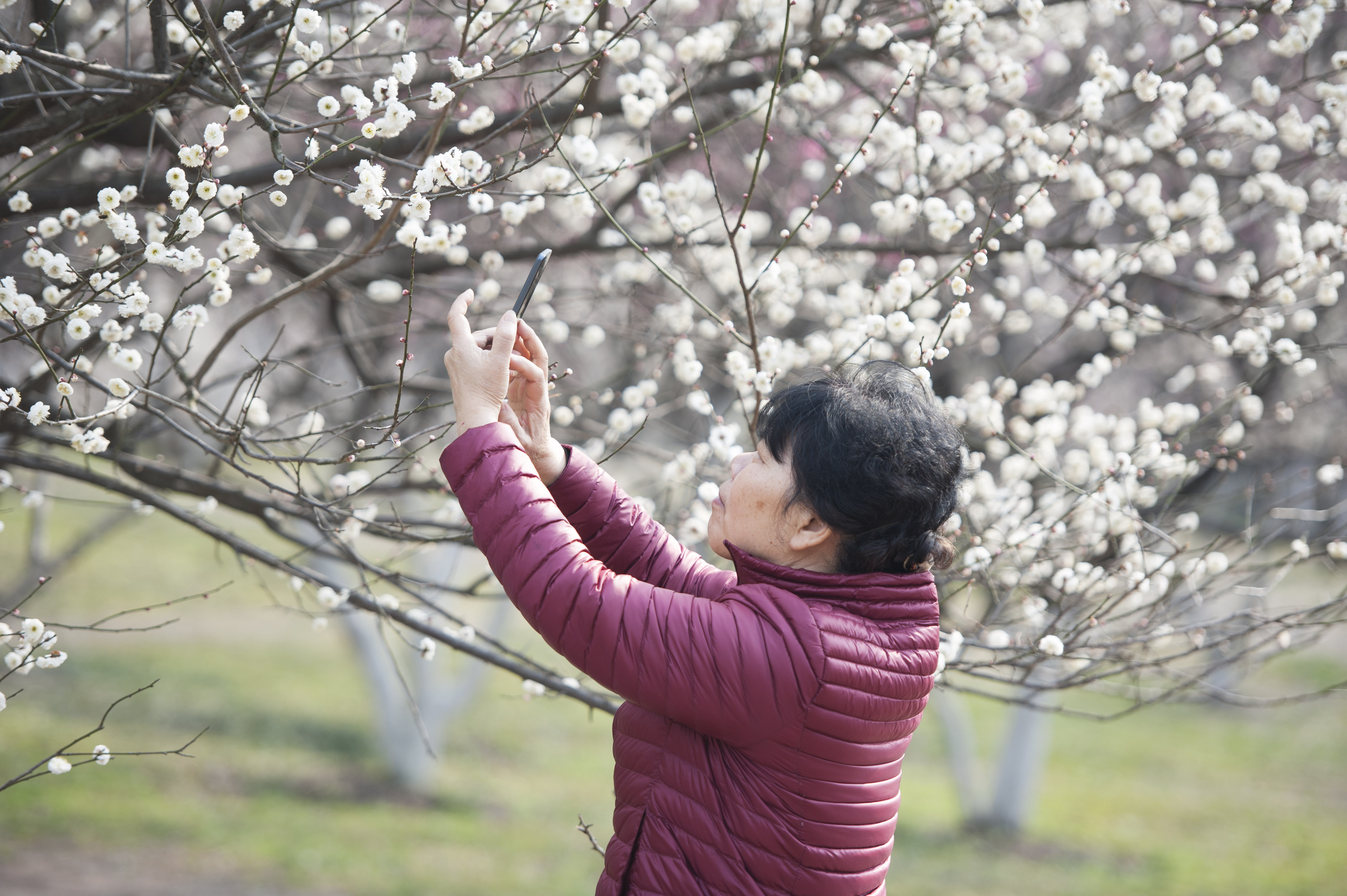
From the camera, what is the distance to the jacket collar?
1.59m

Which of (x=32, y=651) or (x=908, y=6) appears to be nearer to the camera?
(x=32, y=651)

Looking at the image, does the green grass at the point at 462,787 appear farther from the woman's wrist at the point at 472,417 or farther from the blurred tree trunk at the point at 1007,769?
the woman's wrist at the point at 472,417

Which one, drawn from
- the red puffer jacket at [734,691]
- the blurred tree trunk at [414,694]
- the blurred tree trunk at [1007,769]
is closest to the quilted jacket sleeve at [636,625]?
the red puffer jacket at [734,691]

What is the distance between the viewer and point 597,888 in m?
1.74

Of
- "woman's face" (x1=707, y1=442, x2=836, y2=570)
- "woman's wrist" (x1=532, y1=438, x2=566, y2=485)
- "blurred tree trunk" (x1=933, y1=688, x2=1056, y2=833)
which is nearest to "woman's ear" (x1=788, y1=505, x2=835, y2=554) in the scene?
"woman's face" (x1=707, y1=442, x2=836, y2=570)

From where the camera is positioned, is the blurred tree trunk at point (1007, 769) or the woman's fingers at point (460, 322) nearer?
the woman's fingers at point (460, 322)

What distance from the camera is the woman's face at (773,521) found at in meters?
1.64

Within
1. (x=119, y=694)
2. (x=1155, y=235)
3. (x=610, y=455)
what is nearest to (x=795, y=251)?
(x=1155, y=235)

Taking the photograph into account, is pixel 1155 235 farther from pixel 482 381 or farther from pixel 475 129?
pixel 482 381

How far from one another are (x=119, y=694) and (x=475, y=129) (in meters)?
9.16

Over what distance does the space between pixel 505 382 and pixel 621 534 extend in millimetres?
436

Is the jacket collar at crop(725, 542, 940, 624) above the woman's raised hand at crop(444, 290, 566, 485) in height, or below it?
below

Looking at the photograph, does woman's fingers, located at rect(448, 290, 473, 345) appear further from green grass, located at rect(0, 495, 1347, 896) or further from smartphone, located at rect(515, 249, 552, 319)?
green grass, located at rect(0, 495, 1347, 896)

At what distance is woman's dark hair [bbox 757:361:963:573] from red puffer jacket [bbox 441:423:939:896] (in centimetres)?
6
